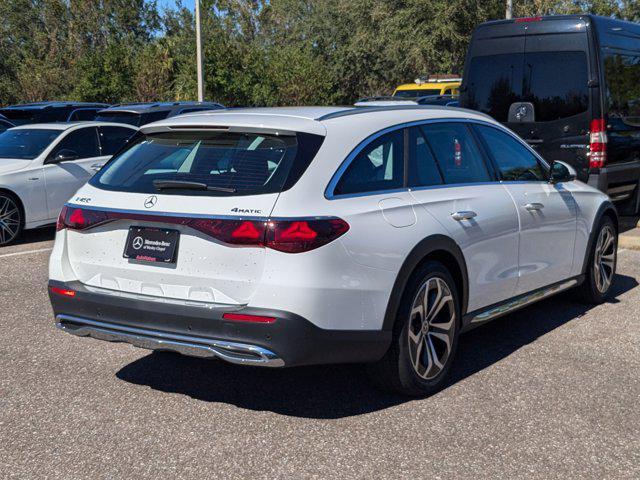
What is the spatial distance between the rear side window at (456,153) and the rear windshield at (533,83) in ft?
15.8

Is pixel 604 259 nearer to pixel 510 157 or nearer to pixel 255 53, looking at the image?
pixel 510 157

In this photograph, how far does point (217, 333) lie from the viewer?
4.38 m

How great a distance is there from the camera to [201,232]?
14.6 ft

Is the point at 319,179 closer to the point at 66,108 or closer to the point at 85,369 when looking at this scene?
the point at 85,369

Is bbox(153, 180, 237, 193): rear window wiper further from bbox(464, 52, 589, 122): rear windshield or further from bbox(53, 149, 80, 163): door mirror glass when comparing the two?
bbox(53, 149, 80, 163): door mirror glass

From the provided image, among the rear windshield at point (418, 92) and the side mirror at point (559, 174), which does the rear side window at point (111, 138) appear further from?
the rear windshield at point (418, 92)

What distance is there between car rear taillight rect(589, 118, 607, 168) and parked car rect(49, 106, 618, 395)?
4948 millimetres

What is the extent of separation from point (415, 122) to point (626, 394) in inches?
79.7

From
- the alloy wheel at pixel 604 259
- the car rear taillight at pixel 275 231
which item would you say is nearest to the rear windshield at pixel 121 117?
the alloy wheel at pixel 604 259

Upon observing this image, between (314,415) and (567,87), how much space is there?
6.77 meters

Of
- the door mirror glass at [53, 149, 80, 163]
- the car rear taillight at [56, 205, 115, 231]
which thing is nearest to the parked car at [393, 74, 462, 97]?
the door mirror glass at [53, 149, 80, 163]

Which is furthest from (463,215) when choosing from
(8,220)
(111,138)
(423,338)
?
(111,138)

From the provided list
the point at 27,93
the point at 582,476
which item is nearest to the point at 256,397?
the point at 582,476

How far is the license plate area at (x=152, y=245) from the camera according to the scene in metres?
4.52
